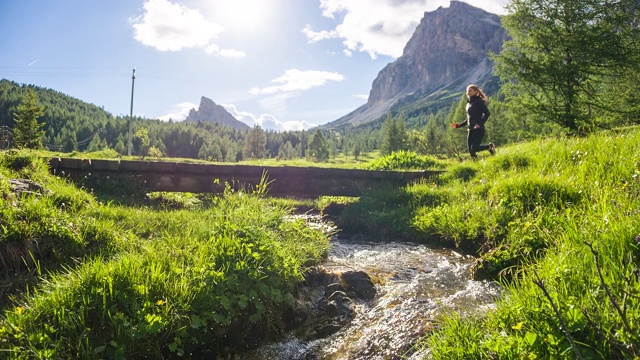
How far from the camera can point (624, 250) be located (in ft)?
10.1

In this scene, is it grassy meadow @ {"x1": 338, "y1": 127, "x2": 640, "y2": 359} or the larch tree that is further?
the larch tree

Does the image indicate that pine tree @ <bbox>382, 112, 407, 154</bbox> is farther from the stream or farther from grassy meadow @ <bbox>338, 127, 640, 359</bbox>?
the stream

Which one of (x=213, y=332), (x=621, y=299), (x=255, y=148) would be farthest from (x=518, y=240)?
(x=255, y=148)

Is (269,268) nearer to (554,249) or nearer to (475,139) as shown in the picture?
(554,249)

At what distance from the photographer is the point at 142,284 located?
3723 millimetres

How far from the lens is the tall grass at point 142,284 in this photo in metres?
3.14

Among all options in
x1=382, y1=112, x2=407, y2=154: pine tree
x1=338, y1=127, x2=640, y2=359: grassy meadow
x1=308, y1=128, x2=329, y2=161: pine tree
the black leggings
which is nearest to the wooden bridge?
x1=338, y1=127, x2=640, y2=359: grassy meadow

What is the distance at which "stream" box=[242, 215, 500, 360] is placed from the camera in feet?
12.9

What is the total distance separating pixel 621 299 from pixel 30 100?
69.3 meters

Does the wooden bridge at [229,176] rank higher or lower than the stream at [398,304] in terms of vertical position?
higher

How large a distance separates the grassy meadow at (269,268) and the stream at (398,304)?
281mm

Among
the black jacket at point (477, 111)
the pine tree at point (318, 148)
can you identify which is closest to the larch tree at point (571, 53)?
the black jacket at point (477, 111)

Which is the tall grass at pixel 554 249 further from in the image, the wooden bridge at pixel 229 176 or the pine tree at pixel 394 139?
the pine tree at pixel 394 139

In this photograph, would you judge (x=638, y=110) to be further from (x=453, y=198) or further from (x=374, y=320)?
(x=374, y=320)
